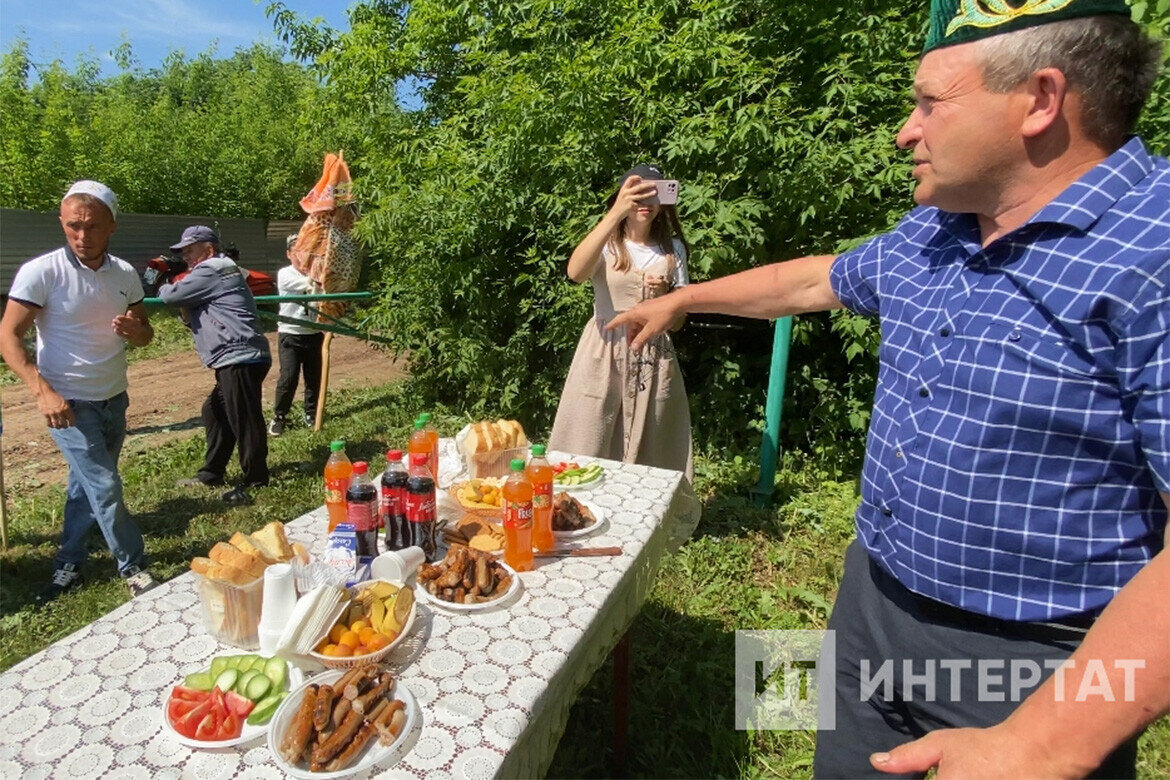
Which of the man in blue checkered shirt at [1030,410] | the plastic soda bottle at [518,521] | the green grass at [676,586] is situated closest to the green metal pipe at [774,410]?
the green grass at [676,586]

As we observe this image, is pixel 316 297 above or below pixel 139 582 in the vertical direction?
above

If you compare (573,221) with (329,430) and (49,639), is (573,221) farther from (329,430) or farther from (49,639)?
(49,639)

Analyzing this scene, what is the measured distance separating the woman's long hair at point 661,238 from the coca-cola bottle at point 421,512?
6.52ft

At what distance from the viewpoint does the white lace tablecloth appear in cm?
131

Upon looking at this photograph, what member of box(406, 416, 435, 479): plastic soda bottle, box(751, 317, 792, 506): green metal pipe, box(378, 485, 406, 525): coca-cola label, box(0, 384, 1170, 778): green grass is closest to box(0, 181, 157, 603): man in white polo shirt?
box(0, 384, 1170, 778): green grass

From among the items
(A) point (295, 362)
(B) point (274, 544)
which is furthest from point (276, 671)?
(A) point (295, 362)

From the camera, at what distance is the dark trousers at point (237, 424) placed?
522cm

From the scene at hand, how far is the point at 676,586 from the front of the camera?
3828 mm

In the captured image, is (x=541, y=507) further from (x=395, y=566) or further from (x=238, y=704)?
(x=238, y=704)

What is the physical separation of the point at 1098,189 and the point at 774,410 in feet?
11.9

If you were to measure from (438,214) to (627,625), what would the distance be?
13.6 ft

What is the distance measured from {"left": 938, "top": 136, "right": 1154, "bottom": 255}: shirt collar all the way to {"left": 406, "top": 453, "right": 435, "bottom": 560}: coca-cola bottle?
1.56 meters

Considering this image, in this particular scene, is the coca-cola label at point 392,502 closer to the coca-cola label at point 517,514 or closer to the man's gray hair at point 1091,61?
the coca-cola label at point 517,514

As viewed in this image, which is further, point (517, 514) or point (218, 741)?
point (517, 514)
